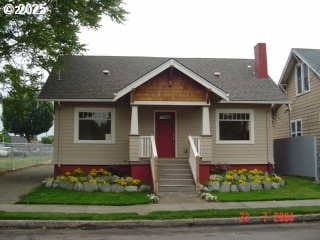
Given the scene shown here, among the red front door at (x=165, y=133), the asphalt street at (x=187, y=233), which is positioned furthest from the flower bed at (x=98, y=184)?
the asphalt street at (x=187, y=233)

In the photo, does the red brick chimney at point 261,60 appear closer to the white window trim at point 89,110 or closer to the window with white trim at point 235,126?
the window with white trim at point 235,126

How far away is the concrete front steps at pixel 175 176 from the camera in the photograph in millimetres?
16252

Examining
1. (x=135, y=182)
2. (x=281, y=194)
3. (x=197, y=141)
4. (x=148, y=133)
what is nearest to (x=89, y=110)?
(x=148, y=133)

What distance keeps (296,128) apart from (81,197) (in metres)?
15.0

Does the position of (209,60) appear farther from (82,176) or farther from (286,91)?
(82,176)

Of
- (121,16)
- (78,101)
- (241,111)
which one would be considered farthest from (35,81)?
(241,111)

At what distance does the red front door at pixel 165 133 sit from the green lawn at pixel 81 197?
15.4 ft

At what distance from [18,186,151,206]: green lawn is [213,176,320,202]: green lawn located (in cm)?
286

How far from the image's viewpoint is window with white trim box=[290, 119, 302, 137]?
24.8m

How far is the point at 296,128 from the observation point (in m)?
25.2

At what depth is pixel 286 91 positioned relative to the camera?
88.5 ft

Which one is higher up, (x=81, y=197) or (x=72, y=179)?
(x=72, y=179)

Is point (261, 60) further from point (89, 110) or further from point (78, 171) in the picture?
point (78, 171)

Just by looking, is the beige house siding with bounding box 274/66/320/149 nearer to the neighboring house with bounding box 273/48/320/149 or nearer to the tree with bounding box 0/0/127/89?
the neighboring house with bounding box 273/48/320/149
